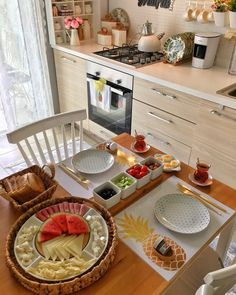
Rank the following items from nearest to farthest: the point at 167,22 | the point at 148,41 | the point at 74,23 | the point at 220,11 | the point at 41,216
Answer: the point at 41,216 < the point at 220,11 < the point at 148,41 < the point at 167,22 < the point at 74,23

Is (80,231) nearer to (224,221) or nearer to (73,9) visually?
(224,221)

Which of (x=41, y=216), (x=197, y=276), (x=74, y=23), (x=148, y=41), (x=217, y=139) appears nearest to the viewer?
(x=41, y=216)

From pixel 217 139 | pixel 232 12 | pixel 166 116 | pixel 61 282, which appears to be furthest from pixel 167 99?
pixel 61 282

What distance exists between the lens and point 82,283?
73cm

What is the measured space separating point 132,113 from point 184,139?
0.53 metres

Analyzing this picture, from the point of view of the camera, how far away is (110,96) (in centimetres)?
234

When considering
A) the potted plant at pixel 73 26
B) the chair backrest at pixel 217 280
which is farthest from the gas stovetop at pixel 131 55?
the chair backrest at pixel 217 280

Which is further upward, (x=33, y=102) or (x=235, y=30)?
(x=235, y=30)

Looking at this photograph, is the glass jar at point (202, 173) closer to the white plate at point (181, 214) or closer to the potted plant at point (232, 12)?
the white plate at point (181, 214)

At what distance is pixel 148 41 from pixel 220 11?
628 mm

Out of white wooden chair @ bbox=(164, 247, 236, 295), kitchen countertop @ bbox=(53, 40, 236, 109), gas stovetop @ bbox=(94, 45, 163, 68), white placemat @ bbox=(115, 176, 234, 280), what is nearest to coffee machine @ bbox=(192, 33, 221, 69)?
kitchen countertop @ bbox=(53, 40, 236, 109)

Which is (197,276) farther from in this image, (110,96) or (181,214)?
(110,96)

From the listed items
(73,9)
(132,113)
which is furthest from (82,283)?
(73,9)

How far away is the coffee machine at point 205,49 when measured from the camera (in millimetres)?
1999
